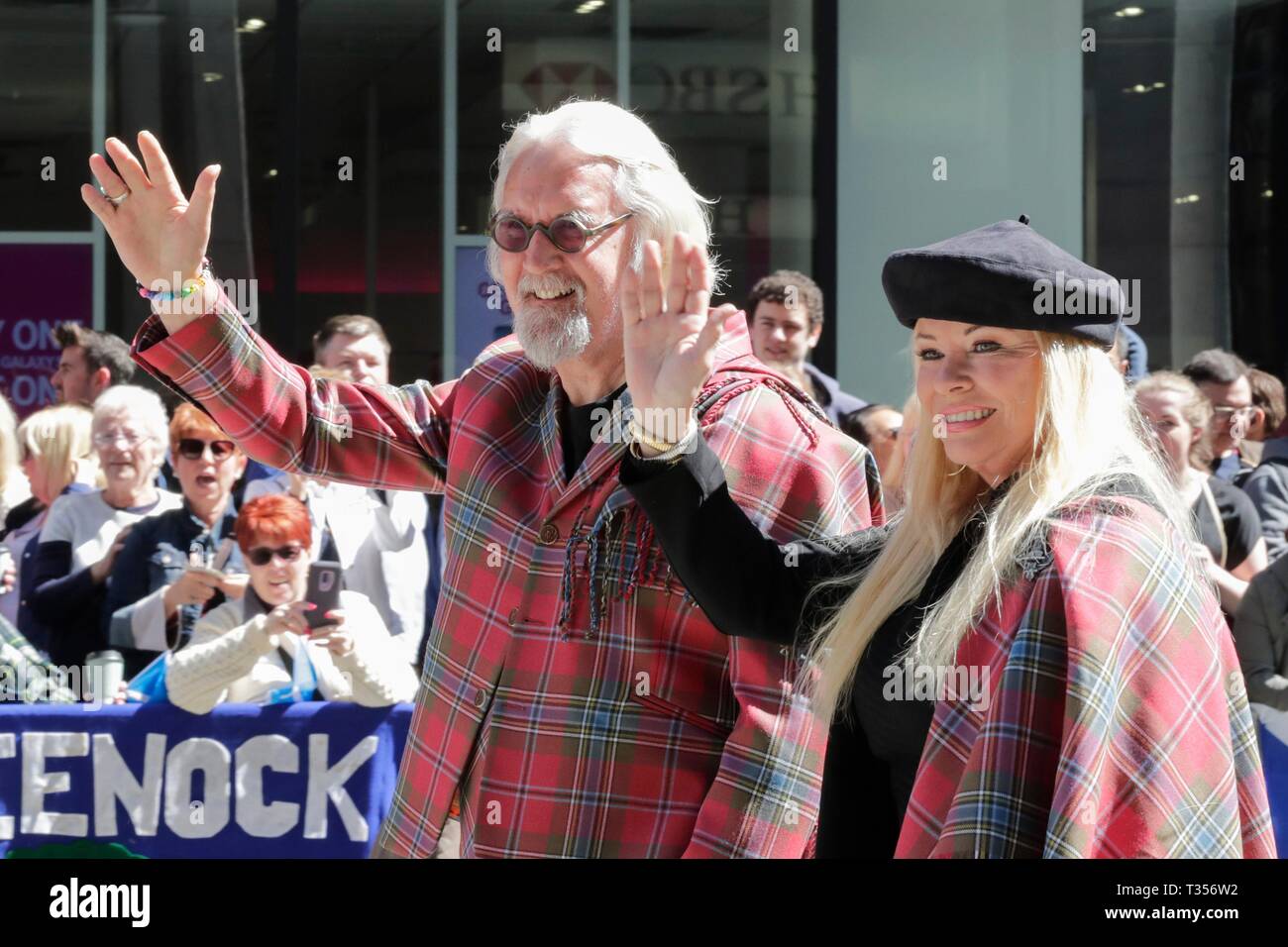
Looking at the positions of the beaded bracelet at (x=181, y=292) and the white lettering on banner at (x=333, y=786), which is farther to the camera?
the white lettering on banner at (x=333, y=786)

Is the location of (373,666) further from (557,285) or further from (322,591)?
(557,285)

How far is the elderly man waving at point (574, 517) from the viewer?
2480 mm

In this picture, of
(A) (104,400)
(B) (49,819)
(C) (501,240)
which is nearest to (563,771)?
(C) (501,240)

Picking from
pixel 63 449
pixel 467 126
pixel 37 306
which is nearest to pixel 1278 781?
pixel 63 449

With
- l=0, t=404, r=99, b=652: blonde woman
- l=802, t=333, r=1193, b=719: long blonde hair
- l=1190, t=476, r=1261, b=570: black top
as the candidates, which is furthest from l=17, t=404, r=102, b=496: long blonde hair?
l=802, t=333, r=1193, b=719: long blonde hair

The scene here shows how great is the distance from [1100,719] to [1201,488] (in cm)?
399

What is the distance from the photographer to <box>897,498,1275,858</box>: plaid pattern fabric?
1903mm

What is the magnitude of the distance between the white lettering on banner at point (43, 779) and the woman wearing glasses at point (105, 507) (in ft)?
1.99

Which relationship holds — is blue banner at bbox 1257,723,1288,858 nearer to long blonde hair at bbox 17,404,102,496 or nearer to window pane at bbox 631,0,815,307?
long blonde hair at bbox 17,404,102,496

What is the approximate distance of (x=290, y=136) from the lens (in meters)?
9.67

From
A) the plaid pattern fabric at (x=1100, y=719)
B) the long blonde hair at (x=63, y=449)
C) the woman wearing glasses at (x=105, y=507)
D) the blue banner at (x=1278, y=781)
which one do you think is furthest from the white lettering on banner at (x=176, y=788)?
the plaid pattern fabric at (x=1100, y=719)

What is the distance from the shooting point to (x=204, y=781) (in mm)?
4629

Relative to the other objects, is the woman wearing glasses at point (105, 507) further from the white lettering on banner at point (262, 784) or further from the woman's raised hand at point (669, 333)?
the woman's raised hand at point (669, 333)
